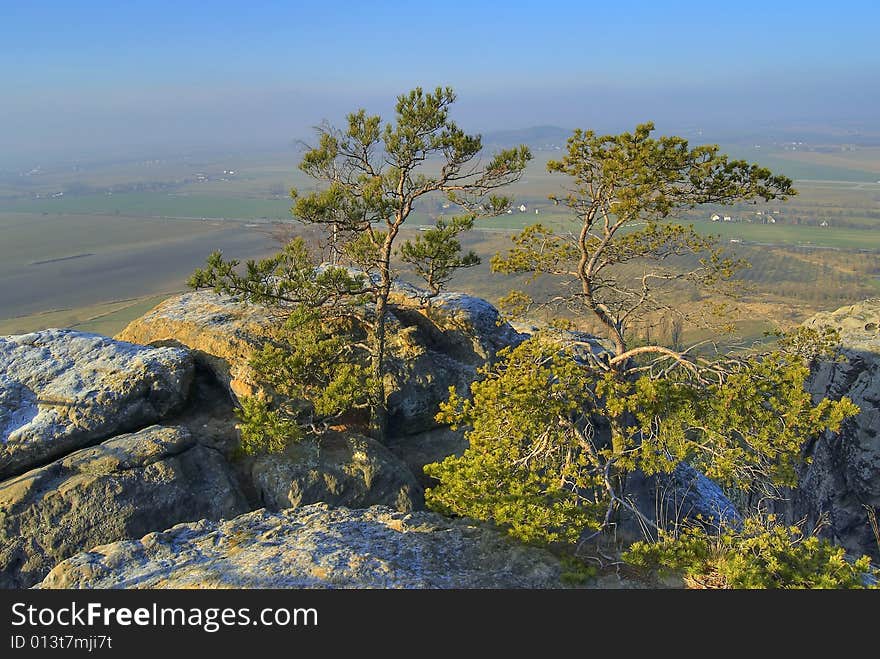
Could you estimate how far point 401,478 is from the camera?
16969 millimetres

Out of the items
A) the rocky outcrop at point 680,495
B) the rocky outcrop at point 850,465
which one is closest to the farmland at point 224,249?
the rocky outcrop at point 850,465

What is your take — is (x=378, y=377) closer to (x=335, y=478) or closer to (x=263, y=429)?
(x=335, y=478)

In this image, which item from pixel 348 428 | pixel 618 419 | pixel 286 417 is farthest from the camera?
pixel 348 428

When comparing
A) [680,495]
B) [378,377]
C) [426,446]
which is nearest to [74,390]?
[378,377]

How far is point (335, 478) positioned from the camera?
53.6ft

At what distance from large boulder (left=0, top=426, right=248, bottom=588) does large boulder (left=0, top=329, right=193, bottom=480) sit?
0.93m

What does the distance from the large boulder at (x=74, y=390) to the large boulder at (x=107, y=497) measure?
93cm

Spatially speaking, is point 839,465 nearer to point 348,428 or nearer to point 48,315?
point 348,428

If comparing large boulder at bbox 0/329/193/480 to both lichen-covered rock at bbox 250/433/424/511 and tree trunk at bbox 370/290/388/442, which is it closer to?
lichen-covered rock at bbox 250/433/424/511

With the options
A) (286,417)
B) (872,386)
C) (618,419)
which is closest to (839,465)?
(872,386)

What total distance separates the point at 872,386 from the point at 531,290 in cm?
6339

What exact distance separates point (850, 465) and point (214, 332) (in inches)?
1015

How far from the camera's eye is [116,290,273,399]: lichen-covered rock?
1866 centimetres

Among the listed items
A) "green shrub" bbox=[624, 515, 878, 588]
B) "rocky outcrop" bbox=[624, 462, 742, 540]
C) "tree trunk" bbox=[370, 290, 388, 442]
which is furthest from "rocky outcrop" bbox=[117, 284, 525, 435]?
"green shrub" bbox=[624, 515, 878, 588]
